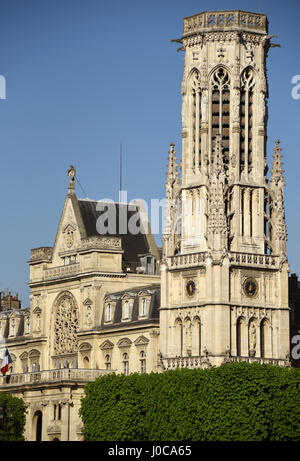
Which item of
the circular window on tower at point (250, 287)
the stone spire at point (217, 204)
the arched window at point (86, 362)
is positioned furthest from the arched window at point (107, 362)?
the stone spire at point (217, 204)

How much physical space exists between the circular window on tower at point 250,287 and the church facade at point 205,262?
0.08 meters

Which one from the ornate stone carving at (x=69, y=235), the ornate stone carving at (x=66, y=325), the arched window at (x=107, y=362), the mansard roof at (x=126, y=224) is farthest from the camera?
the mansard roof at (x=126, y=224)

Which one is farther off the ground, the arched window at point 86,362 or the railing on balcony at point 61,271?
the railing on balcony at point 61,271

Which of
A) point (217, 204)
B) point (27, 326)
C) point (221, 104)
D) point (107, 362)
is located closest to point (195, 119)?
point (221, 104)

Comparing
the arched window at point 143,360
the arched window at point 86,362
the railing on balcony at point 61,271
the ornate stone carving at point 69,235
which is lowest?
the arched window at point 143,360

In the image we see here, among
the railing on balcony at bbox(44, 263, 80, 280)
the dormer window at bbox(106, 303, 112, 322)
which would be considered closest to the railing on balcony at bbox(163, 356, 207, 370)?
the dormer window at bbox(106, 303, 112, 322)

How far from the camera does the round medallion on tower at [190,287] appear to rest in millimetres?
158375

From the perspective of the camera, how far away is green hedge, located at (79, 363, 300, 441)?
143250 mm

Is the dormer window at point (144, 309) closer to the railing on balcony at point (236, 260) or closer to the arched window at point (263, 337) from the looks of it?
the railing on balcony at point (236, 260)

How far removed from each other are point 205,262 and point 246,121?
40.8 ft

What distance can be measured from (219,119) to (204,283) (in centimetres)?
1344

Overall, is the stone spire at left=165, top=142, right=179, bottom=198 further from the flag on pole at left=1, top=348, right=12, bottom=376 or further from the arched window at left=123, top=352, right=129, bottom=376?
the flag on pole at left=1, top=348, right=12, bottom=376

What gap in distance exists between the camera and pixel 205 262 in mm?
156625
